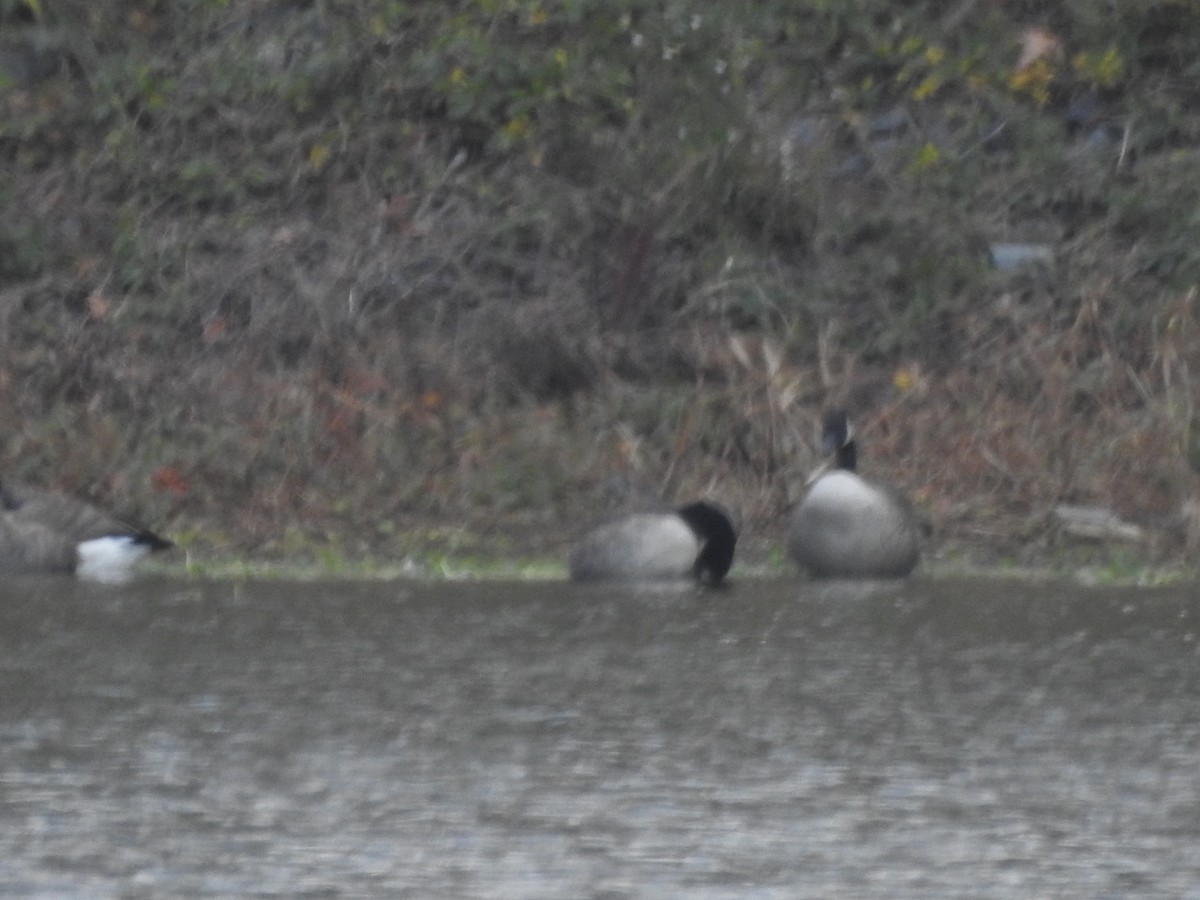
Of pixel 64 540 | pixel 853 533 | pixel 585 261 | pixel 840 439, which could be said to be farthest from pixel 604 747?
pixel 585 261

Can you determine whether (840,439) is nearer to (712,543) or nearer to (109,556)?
(712,543)

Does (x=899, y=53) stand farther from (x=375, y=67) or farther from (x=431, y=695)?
(x=431, y=695)

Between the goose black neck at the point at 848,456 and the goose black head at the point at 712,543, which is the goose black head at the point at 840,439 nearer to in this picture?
the goose black neck at the point at 848,456

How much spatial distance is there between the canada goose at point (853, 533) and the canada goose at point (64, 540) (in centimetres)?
295

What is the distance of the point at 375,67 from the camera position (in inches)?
691

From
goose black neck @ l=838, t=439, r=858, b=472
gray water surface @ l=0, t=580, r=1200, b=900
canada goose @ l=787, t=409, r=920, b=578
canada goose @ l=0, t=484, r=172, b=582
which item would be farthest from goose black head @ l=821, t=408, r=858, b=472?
canada goose @ l=0, t=484, r=172, b=582

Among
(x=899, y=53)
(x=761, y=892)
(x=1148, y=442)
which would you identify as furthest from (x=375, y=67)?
(x=761, y=892)

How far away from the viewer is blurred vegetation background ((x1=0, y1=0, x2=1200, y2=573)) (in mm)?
14008

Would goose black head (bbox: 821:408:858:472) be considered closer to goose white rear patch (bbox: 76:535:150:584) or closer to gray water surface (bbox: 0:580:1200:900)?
gray water surface (bbox: 0:580:1200:900)

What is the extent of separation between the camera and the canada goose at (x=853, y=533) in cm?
1208

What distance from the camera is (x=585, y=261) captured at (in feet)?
53.0

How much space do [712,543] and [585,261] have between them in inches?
176

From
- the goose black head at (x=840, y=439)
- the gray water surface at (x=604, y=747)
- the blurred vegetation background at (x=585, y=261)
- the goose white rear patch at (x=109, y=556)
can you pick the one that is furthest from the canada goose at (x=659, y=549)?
the goose white rear patch at (x=109, y=556)

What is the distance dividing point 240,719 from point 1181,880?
122 inches
